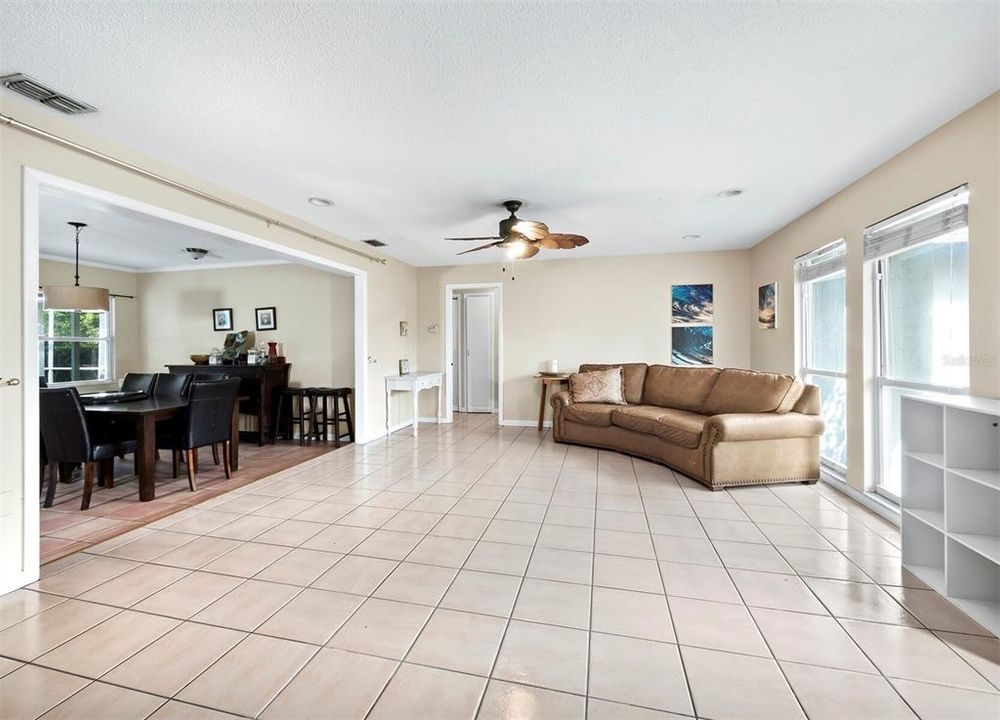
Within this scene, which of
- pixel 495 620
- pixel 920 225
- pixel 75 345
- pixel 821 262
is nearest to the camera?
pixel 495 620

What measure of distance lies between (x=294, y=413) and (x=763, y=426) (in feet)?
17.7

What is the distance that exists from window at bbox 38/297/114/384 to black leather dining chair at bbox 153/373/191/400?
2.39 meters

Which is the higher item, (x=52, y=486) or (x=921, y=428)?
(x=921, y=428)

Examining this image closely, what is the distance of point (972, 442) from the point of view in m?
1.96

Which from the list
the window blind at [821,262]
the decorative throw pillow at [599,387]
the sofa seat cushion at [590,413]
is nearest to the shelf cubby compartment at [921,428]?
the window blind at [821,262]

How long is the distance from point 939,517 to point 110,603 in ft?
12.7

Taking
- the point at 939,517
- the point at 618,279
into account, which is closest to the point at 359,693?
the point at 939,517

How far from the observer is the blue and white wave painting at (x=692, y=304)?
18.8 feet

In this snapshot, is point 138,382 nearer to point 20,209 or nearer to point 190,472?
point 190,472

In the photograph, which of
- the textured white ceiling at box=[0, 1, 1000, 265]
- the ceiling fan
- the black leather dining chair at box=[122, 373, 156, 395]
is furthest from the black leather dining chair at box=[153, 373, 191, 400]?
the ceiling fan

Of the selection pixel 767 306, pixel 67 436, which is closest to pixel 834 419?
pixel 767 306

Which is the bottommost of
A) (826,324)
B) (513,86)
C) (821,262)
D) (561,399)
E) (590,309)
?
(561,399)

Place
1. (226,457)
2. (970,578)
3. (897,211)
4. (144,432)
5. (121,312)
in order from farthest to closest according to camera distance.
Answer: (121,312)
(226,457)
(144,432)
(897,211)
(970,578)

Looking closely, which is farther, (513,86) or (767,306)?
(767,306)
